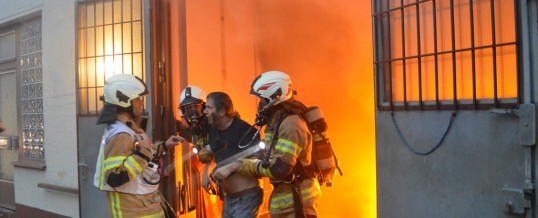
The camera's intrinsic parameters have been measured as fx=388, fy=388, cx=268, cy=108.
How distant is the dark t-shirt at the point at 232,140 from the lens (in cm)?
350

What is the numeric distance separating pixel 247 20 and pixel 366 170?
9.49 feet

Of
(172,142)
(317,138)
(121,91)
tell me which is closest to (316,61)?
(317,138)

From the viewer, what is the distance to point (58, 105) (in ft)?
18.6

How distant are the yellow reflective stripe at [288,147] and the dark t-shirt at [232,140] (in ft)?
1.92

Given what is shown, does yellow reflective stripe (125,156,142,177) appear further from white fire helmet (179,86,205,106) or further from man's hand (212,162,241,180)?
white fire helmet (179,86,205,106)

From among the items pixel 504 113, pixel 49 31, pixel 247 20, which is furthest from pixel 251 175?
pixel 49 31

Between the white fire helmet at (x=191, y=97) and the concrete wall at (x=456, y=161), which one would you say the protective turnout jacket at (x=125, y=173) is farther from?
the concrete wall at (x=456, y=161)

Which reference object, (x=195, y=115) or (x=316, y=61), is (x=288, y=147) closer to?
(x=195, y=115)

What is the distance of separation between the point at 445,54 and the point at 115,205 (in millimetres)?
2872

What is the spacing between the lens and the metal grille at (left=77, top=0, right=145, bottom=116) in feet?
15.5

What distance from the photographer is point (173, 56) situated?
459 cm

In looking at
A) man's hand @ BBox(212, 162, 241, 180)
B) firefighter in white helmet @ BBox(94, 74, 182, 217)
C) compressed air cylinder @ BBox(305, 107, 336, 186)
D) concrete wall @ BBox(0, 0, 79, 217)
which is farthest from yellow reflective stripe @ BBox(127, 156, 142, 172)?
concrete wall @ BBox(0, 0, 79, 217)

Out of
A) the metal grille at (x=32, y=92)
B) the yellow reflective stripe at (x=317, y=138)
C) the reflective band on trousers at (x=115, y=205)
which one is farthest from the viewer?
the metal grille at (x=32, y=92)

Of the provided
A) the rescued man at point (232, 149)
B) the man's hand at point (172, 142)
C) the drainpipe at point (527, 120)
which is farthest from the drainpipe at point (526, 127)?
the man's hand at point (172, 142)
